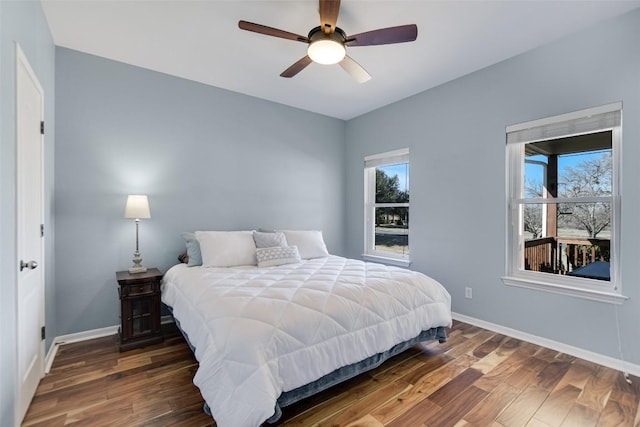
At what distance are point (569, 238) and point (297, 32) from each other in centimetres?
309

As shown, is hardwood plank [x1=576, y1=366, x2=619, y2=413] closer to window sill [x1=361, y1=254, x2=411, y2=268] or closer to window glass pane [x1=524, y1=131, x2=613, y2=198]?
window glass pane [x1=524, y1=131, x2=613, y2=198]

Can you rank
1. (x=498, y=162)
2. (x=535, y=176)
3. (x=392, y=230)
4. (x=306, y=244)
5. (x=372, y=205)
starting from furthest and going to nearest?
1. (x=372, y=205)
2. (x=392, y=230)
3. (x=306, y=244)
4. (x=498, y=162)
5. (x=535, y=176)

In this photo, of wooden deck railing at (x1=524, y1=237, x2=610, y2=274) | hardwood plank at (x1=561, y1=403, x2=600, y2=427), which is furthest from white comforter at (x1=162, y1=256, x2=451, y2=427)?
wooden deck railing at (x1=524, y1=237, x2=610, y2=274)

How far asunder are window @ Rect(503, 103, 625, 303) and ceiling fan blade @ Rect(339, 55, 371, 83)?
5.35 ft

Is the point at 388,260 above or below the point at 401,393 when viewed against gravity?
above

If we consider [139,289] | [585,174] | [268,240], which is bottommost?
[139,289]

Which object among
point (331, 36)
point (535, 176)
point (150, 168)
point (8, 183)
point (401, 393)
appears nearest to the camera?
point (8, 183)

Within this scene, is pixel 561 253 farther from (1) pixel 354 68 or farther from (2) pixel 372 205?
(1) pixel 354 68

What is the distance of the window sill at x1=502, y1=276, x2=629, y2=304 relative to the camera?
2334 mm

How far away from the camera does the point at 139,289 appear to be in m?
2.70

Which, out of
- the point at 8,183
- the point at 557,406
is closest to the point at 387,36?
the point at 8,183

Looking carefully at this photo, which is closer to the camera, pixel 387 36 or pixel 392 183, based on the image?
pixel 387 36

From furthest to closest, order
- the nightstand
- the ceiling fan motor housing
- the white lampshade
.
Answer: the white lampshade
the nightstand
the ceiling fan motor housing

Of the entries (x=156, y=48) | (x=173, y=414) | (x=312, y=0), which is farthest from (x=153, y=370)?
(x=312, y=0)
